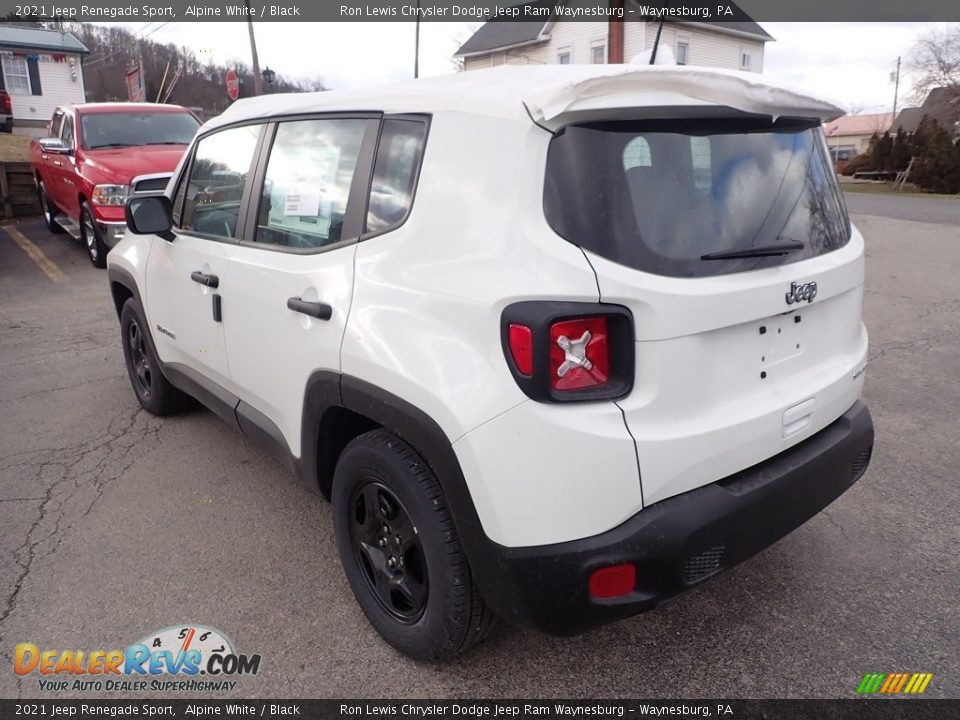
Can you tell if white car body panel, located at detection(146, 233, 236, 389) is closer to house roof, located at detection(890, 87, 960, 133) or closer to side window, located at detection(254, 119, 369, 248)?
side window, located at detection(254, 119, 369, 248)

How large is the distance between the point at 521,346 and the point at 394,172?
2.83ft

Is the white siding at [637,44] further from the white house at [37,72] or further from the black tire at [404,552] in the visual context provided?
the black tire at [404,552]

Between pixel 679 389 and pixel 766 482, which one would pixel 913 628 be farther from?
pixel 679 389

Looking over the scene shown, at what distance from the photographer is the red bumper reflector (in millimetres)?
1965

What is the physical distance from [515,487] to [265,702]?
119 cm

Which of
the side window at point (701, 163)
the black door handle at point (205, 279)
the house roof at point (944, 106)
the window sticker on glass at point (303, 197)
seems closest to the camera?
the side window at point (701, 163)

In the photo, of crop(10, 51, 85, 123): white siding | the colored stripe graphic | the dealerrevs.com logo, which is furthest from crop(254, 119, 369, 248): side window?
crop(10, 51, 85, 123): white siding

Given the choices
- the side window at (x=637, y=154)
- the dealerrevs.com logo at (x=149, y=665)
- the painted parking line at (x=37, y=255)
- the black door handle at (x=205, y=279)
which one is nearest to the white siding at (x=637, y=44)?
the painted parking line at (x=37, y=255)

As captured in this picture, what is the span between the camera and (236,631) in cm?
269

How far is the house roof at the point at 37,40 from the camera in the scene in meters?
33.8

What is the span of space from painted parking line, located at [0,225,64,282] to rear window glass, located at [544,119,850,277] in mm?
9220

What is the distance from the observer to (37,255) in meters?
10.9

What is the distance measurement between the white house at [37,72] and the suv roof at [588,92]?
126 ft

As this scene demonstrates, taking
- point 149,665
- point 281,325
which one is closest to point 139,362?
point 281,325
